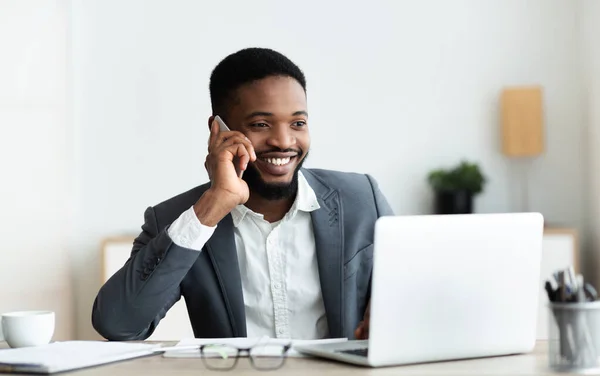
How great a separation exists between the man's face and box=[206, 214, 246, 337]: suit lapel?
18cm

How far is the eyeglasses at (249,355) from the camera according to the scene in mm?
1608

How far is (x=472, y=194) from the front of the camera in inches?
180

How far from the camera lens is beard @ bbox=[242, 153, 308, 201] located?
2451mm

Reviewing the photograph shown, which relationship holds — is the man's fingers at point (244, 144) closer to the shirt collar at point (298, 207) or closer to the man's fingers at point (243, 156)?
the man's fingers at point (243, 156)

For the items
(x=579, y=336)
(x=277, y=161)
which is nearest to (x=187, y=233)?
(x=277, y=161)

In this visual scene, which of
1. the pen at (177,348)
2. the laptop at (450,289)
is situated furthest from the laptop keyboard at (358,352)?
the pen at (177,348)

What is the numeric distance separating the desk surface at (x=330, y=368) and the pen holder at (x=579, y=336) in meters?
0.04

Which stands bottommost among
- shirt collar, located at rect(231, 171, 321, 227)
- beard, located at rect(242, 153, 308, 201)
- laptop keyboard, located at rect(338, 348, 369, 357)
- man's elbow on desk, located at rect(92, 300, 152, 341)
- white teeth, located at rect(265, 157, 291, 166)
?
man's elbow on desk, located at rect(92, 300, 152, 341)

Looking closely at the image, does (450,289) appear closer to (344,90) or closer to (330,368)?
(330,368)

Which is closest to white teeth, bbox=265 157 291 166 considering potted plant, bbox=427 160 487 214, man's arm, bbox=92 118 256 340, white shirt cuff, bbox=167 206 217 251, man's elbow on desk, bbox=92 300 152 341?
man's arm, bbox=92 118 256 340

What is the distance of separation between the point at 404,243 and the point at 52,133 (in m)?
3.28

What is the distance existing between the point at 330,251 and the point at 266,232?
20 cm

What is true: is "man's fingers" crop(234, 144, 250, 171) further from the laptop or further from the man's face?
the laptop

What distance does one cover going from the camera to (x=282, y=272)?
7.94ft
